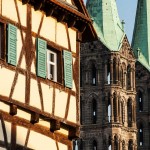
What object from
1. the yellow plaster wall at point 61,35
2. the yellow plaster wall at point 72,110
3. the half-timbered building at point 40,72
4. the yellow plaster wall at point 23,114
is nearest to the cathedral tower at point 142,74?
the half-timbered building at point 40,72

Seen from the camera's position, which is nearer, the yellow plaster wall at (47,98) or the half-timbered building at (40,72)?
the half-timbered building at (40,72)

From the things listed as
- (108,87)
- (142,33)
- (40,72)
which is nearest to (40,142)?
(40,72)

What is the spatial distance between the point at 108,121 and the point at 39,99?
198 ft

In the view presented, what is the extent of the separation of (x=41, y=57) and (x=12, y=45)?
5.50 ft

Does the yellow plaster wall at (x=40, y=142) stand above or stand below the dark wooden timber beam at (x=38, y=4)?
below

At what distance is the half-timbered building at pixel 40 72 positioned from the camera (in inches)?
1300

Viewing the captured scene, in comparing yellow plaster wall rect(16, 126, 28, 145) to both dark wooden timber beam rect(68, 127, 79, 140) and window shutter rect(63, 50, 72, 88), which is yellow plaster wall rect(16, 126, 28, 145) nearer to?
dark wooden timber beam rect(68, 127, 79, 140)

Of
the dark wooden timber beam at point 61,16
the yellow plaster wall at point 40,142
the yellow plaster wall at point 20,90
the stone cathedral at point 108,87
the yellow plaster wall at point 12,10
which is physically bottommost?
the yellow plaster wall at point 40,142

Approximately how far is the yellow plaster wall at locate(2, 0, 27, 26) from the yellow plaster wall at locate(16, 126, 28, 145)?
3.21 meters

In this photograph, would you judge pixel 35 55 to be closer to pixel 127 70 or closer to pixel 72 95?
pixel 72 95

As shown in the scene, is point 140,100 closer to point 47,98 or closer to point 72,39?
point 72,39

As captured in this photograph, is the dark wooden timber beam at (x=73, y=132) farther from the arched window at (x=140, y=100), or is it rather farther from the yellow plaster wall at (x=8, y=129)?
the arched window at (x=140, y=100)

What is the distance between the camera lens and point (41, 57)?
3488 centimetres

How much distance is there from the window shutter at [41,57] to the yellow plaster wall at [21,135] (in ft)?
6.45
